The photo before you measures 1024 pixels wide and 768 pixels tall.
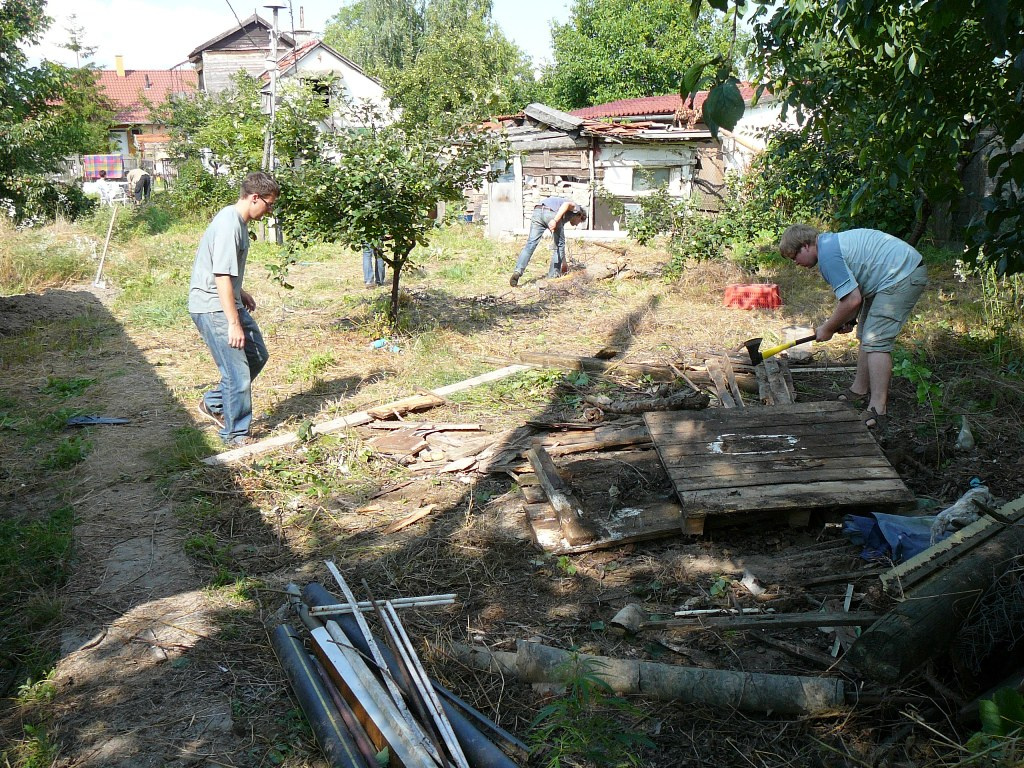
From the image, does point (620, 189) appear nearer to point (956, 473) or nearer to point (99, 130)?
point (956, 473)

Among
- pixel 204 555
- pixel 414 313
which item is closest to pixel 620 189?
pixel 414 313

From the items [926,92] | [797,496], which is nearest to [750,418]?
[797,496]

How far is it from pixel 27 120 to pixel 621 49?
103 ft

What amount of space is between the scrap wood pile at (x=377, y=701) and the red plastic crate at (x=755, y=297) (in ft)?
27.4

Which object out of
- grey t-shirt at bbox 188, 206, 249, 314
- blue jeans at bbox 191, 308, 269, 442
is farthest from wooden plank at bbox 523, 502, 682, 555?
grey t-shirt at bbox 188, 206, 249, 314

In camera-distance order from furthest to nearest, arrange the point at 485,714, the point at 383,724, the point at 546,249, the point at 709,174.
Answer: the point at 709,174 → the point at 546,249 → the point at 485,714 → the point at 383,724

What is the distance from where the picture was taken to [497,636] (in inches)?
141

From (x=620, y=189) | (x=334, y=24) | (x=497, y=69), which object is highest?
(x=334, y=24)

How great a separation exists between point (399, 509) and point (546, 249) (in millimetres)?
12698

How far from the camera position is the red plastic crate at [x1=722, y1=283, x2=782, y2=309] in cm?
1059

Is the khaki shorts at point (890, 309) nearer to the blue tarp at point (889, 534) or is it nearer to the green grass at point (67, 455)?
the blue tarp at point (889, 534)

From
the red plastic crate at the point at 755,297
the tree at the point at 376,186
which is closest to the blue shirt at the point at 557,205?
the red plastic crate at the point at 755,297

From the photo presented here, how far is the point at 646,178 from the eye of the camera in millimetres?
19953

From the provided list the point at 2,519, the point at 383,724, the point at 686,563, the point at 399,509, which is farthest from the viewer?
the point at 399,509
